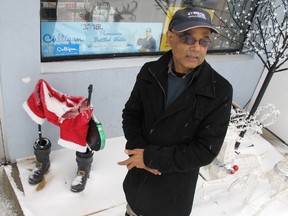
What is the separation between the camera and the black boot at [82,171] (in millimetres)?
2221

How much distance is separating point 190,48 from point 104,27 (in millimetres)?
1444

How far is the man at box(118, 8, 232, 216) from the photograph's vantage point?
1.22 meters

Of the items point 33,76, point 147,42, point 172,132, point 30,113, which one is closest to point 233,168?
point 172,132

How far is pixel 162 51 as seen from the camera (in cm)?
288

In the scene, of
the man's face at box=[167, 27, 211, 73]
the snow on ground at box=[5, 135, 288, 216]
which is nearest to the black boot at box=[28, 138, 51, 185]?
the snow on ground at box=[5, 135, 288, 216]

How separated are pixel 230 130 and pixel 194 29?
4.18ft

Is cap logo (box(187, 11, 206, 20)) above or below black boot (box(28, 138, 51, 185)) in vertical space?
above

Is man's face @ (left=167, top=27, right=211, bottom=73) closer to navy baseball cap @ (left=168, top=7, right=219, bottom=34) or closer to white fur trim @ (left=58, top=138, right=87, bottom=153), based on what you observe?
navy baseball cap @ (left=168, top=7, right=219, bottom=34)

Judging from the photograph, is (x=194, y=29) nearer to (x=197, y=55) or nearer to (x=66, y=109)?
(x=197, y=55)

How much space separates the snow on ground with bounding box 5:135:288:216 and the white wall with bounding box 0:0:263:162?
206 mm

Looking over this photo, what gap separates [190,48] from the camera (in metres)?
1.20

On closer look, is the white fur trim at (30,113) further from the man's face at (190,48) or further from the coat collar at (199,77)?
the man's face at (190,48)

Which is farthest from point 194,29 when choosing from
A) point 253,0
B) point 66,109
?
point 253,0

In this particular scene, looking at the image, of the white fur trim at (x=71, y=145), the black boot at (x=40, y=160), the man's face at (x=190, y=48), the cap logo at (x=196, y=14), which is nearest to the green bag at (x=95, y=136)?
the white fur trim at (x=71, y=145)
